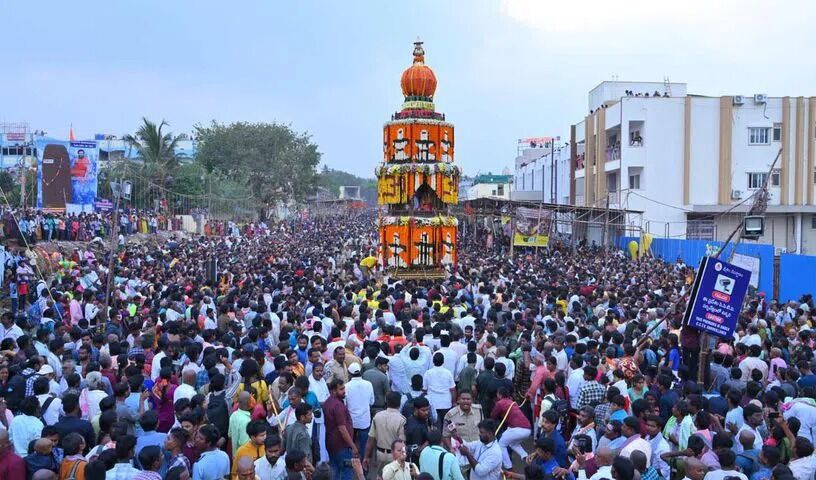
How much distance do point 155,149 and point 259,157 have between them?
1677cm

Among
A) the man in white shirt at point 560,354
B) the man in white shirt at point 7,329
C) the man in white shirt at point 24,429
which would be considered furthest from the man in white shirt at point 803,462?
the man in white shirt at point 7,329

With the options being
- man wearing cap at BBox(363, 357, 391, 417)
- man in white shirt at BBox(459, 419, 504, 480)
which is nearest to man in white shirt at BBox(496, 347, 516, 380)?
man wearing cap at BBox(363, 357, 391, 417)

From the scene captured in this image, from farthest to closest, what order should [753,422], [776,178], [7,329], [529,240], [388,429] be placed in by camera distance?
[776,178] → [529,240] → [7,329] → [388,429] → [753,422]

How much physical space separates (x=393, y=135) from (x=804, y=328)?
14174mm

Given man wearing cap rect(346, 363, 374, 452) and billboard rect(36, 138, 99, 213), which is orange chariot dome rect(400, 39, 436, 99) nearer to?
billboard rect(36, 138, 99, 213)

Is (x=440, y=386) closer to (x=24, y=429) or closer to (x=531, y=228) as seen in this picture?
(x=24, y=429)

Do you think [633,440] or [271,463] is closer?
[271,463]

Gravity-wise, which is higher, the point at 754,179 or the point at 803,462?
the point at 754,179

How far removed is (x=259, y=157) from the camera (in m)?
53.9

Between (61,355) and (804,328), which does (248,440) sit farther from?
(804,328)

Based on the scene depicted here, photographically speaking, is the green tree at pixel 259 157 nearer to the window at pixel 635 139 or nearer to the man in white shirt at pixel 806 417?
the window at pixel 635 139

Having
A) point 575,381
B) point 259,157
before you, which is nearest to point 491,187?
point 259,157

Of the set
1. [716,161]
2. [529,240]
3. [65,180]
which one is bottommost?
[529,240]

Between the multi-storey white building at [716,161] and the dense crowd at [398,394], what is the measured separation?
21.7m
